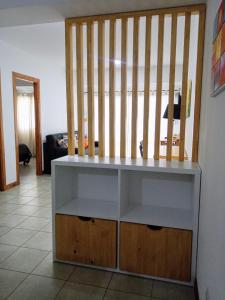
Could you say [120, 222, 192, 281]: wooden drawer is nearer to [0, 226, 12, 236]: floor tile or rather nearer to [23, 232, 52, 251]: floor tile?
[23, 232, 52, 251]: floor tile

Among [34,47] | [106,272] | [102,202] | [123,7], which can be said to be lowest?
[106,272]

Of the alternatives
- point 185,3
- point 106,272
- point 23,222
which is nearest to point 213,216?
point 106,272

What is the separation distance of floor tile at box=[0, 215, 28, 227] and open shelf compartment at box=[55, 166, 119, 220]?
1041 mm

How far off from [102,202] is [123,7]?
1.75 m

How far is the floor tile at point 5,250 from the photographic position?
2.30 metres

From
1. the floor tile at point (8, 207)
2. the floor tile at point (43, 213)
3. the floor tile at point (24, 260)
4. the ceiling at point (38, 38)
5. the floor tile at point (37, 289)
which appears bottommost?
the floor tile at point (37, 289)

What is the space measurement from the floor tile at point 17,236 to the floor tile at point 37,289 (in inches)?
25.1

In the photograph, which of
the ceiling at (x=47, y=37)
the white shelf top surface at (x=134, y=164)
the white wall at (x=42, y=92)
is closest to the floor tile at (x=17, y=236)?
the white shelf top surface at (x=134, y=164)

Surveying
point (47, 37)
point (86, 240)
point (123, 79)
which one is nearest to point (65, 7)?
point (123, 79)

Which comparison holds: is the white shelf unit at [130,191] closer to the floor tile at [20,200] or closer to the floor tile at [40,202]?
the floor tile at [40,202]

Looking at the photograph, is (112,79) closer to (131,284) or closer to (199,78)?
(199,78)

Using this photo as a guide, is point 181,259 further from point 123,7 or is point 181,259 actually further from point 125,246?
point 123,7

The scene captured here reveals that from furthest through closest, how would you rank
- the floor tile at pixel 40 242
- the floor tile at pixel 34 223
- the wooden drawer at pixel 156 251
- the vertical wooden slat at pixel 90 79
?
the floor tile at pixel 34 223, the floor tile at pixel 40 242, the vertical wooden slat at pixel 90 79, the wooden drawer at pixel 156 251

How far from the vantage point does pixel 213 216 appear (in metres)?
1.30
